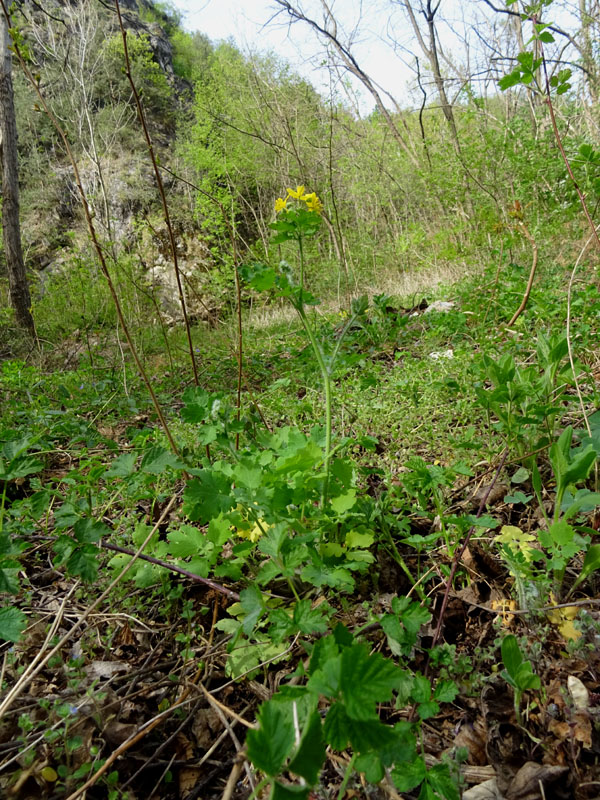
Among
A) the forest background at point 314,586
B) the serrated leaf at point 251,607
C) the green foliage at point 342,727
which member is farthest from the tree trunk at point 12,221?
the green foliage at point 342,727

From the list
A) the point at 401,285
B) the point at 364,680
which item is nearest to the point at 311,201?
the point at 364,680

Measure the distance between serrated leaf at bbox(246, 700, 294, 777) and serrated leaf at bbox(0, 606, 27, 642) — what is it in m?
0.49

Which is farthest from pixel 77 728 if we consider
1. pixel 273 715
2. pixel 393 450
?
pixel 393 450

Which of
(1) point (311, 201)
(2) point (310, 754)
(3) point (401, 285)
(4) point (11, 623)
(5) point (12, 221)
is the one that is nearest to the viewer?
(2) point (310, 754)

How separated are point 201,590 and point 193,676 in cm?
26

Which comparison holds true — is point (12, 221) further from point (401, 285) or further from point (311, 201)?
point (311, 201)

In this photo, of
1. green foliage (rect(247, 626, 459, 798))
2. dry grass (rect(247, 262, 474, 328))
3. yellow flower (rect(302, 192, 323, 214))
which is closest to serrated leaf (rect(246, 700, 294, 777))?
green foliage (rect(247, 626, 459, 798))

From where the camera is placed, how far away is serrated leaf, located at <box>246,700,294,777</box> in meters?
0.43

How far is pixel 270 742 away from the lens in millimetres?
452

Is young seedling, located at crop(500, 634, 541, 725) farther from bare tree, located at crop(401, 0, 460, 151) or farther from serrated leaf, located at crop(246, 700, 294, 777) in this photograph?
bare tree, located at crop(401, 0, 460, 151)

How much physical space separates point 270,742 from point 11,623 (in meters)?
0.53

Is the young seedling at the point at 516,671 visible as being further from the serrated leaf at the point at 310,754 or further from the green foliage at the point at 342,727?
the serrated leaf at the point at 310,754

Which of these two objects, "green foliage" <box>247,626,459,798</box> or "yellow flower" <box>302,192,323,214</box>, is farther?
"yellow flower" <box>302,192,323,214</box>

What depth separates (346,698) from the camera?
0.49 meters
